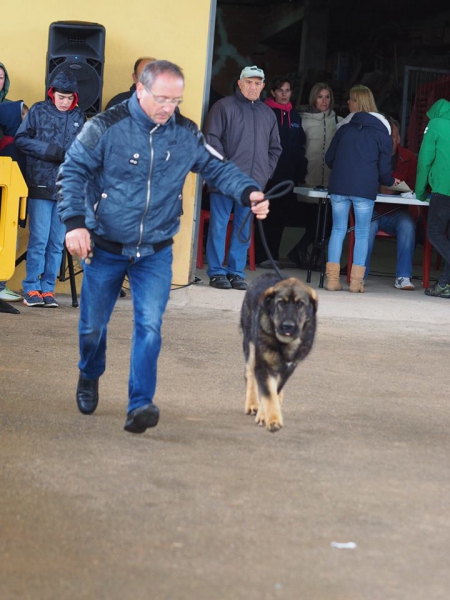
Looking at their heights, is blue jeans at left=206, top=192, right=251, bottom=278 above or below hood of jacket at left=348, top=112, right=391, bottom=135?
below

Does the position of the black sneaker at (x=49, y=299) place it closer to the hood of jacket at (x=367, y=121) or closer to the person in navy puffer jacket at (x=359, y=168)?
the person in navy puffer jacket at (x=359, y=168)

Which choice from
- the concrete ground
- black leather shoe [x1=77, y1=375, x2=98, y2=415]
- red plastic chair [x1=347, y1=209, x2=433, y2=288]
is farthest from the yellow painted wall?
black leather shoe [x1=77, y1=375, x2=98, y2=415]

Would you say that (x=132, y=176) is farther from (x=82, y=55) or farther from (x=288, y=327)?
(x=82, y=55)

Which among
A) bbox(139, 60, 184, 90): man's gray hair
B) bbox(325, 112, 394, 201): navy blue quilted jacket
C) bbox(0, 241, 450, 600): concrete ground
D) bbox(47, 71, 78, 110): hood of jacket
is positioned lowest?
bbox(0, 241, 450, 600): concrete ground

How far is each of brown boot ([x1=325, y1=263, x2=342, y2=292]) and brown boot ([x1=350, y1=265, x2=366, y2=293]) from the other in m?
0.15

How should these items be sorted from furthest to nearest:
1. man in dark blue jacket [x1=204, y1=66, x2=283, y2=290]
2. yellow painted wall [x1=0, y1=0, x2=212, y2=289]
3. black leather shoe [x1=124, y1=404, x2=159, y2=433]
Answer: man in dark blue jacket [x1=204, y1=66, x2=283, y2=290]
yellow painted wall [x1=0, y1=0, x2=212, y2=289]
black leather shoe [x1=124, y1=404, x2=159, y2=433]

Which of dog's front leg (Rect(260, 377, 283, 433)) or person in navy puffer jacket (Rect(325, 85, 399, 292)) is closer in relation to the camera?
dog's front leg (Rect(260, 377, 283, 433))

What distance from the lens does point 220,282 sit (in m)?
10.5

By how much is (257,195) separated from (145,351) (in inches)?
36.9

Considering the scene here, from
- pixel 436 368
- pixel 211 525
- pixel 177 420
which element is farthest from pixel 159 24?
pixel 211 525

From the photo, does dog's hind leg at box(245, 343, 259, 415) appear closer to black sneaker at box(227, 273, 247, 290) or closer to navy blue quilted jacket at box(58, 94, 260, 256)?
navy blue quilted jacket at box(58, 94, 260, 256)

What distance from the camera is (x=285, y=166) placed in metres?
12.0

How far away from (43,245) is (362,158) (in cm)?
329

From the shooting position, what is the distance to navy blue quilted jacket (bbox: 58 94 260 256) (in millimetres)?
5129
